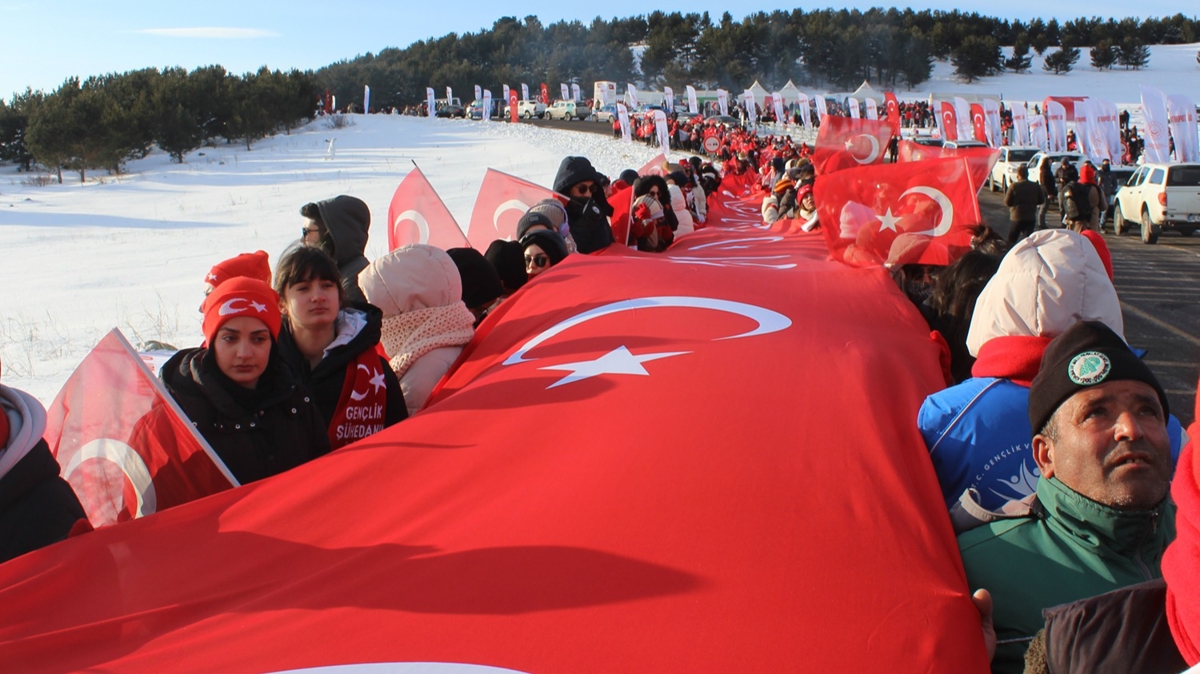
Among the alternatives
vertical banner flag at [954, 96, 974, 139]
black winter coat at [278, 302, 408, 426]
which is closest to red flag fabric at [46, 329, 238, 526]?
black winter coat at [278, 302, 408, 426]

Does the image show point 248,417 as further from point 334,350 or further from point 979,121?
point 979,121

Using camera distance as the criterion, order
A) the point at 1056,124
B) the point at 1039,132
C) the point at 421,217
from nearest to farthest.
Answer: the point at 421,217
the point at 1056,124
the point at 1039,132

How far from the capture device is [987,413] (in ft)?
8.93

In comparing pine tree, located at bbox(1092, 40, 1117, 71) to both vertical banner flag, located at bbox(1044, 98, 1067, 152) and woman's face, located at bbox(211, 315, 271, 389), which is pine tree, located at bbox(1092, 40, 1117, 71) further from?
woman's face, located at bbox(211, 315, 271, 389)

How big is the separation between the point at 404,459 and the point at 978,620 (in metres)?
1.80

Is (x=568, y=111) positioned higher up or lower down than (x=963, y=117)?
higher up

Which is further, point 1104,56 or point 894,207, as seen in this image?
point 1104,56

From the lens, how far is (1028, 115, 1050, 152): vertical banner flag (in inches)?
1417

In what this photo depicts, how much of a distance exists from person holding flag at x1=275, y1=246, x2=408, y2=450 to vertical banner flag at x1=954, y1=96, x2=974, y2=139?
1482 inches

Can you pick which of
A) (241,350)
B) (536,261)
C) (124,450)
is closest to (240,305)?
(241,350)

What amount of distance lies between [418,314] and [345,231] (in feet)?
5.90

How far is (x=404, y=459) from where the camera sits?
3.10m

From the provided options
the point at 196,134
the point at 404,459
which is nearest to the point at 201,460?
the point at 404,459

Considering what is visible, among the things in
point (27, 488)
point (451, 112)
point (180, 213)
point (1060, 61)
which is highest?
point (1060, 61)
